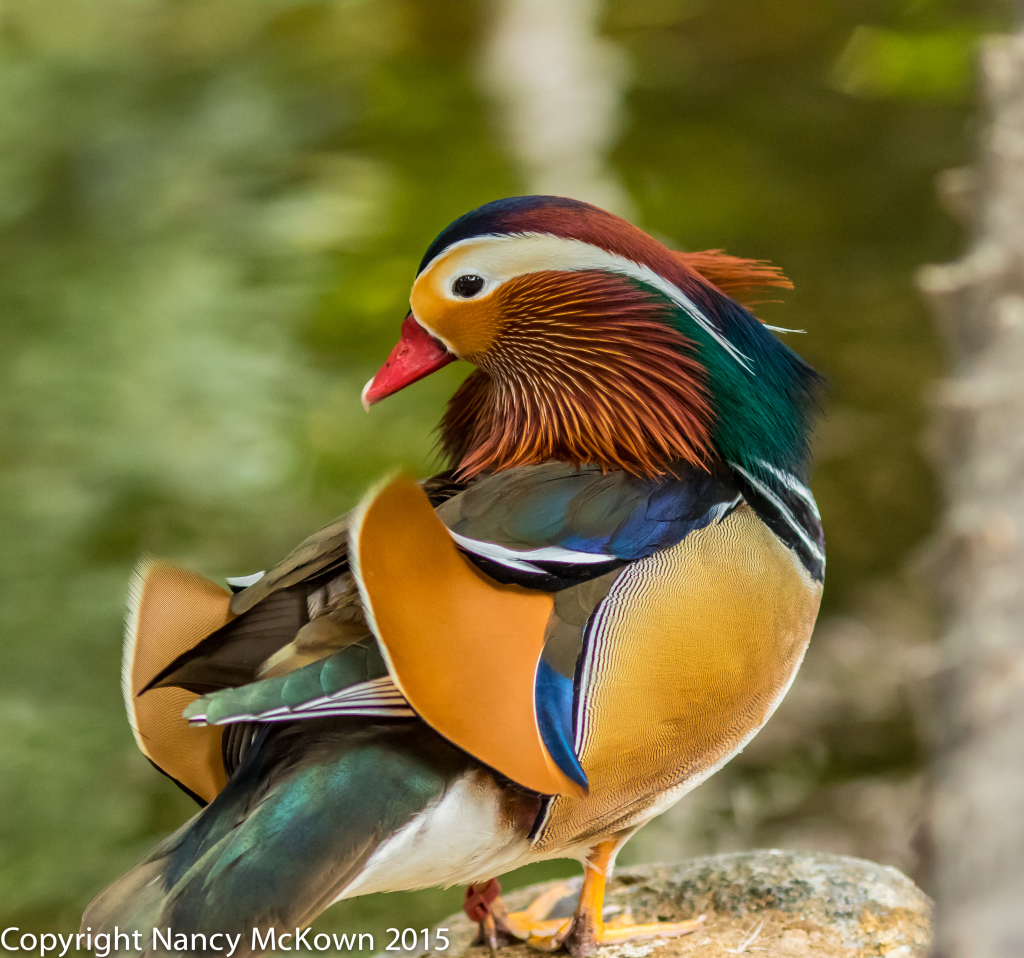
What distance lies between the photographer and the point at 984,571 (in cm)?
53

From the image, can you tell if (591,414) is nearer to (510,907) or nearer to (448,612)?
(448,612)

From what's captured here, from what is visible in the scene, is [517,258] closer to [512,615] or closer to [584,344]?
[584,344]

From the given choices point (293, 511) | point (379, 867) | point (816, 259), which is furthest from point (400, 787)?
point (816, 259)

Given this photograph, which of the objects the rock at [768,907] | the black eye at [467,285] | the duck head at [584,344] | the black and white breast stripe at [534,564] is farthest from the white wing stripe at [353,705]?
the rock at [768,907]

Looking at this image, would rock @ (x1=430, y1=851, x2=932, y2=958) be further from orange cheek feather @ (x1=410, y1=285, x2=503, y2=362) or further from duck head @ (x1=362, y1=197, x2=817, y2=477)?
orange cheek feather @ (x1=410, y1=285, x2=503, y2=362)

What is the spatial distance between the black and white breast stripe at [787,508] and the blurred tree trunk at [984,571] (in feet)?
1.21

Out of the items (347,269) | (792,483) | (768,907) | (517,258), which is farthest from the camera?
(347,269)

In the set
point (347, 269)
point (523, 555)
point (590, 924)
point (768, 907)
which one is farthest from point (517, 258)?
point (347, 269)

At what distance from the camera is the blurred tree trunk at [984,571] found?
440 millimetres

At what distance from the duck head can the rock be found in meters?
0.66

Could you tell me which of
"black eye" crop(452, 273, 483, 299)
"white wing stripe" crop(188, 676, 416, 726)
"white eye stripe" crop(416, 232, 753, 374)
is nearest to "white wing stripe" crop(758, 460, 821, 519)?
"white eye stripe" crop(416, 232, 753, 374)

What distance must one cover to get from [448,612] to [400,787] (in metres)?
0.17

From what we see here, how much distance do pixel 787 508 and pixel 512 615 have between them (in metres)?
0.39

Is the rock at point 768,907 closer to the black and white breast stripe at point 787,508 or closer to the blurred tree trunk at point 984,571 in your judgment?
the black and white breast stripe at point 787,508
